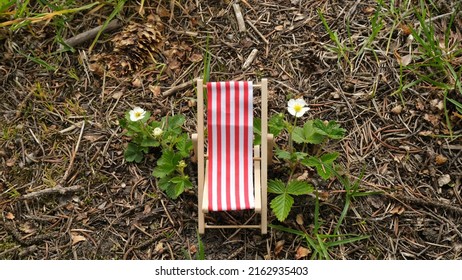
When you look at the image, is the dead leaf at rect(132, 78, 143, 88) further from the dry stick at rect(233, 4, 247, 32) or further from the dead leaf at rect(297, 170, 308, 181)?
the dead leaf at rect(297, 170, 308, 181)

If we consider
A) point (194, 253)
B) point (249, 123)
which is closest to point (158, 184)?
point (194, 253)

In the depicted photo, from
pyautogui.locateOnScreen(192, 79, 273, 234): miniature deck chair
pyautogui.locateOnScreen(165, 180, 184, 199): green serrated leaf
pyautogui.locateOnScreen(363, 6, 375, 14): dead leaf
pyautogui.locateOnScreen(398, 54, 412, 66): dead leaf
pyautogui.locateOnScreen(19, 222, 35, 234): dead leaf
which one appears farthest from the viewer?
pyautogui.locateOnScreen(363, 6, 375, 14): dead leaf

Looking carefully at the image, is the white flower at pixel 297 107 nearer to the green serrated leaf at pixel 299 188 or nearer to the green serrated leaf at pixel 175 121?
the green serrated leaf at pixel 299 188

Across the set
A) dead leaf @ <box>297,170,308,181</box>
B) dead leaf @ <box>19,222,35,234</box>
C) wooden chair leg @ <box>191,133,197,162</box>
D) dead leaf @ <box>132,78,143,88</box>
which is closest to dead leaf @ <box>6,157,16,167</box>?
dead leaf @ <box>19,222,35,234</box>

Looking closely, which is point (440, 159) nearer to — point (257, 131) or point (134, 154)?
point (257, 131)

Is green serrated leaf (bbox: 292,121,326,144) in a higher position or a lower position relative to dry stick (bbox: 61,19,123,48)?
lower

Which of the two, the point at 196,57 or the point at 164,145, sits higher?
the point at 196,57

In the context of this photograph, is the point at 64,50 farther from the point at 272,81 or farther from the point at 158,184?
the point at 272,81

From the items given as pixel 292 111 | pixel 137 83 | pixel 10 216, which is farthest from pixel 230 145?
pixel 10 216
